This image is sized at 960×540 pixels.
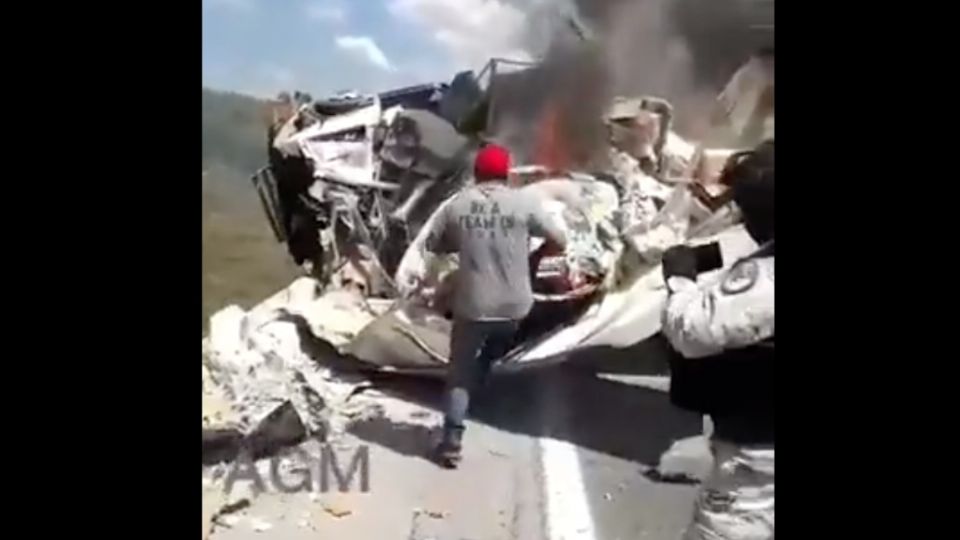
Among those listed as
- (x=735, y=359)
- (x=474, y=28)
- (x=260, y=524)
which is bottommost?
(x=260, y=524)

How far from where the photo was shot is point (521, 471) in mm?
1918

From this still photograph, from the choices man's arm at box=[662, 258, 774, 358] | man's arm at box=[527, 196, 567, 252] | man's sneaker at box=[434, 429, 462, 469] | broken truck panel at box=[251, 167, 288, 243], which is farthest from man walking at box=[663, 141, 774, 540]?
broken truck panel at box=[251, 167, 288, 243]

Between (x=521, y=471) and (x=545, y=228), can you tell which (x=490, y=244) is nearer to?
(x=545, y=228)

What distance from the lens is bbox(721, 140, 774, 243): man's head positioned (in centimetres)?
193

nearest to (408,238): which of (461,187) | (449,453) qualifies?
(461,187)

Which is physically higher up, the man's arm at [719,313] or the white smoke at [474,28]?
the white smoke at [474,28]

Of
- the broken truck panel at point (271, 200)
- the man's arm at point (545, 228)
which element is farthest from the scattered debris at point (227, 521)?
the man's arm at point (545, 228)

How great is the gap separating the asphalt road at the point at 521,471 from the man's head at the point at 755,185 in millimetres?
185

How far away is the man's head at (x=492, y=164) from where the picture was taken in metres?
1.91

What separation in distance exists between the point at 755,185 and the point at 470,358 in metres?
0.38

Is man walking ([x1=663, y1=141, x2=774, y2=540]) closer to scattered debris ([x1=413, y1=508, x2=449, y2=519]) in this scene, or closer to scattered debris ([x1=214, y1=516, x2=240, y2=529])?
scattered debris ([x1=413, y1=508, x2=449, y2=519])

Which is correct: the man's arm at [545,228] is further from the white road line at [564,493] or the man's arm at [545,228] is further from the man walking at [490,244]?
the white road line at [564,493]

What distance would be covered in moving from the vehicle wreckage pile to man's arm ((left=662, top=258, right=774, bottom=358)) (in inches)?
0.8
